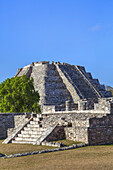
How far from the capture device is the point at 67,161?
1177cm

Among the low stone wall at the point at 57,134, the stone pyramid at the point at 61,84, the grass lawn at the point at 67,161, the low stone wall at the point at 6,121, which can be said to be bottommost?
the grass lawn at the point at 67,161

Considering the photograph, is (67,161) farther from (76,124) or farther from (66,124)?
(66,124)

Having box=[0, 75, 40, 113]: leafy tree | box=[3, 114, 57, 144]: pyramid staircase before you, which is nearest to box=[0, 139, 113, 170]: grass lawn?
box=[3, 114, 57, 144]: pyramid staircase

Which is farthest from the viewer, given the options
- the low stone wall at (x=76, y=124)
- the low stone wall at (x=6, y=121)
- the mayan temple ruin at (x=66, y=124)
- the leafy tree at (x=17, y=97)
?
the leafy tree at (x=17, y=97)

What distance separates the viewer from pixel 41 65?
6756cm

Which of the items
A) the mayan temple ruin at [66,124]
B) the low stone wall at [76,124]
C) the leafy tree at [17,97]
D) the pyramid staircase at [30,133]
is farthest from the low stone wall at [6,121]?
the leafy tree at [17,97]

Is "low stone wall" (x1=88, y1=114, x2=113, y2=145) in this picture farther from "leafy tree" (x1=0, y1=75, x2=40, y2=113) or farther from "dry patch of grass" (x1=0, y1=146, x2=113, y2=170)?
"leafy tree" (x1=0, y1=75, x2=40, y2=113)

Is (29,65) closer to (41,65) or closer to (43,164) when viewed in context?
(41,65)

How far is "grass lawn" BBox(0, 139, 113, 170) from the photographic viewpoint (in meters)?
10.8

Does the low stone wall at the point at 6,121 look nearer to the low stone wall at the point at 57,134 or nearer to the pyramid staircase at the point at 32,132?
the pyramid staircase at the point at 32,132

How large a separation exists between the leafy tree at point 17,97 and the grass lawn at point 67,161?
2074 centimetres

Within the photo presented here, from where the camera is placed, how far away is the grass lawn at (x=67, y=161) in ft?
35.5

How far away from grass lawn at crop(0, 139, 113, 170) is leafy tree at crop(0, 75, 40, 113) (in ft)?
68.1

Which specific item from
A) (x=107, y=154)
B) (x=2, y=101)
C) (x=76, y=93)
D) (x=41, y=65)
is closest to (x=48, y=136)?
(x=107, y=154)
